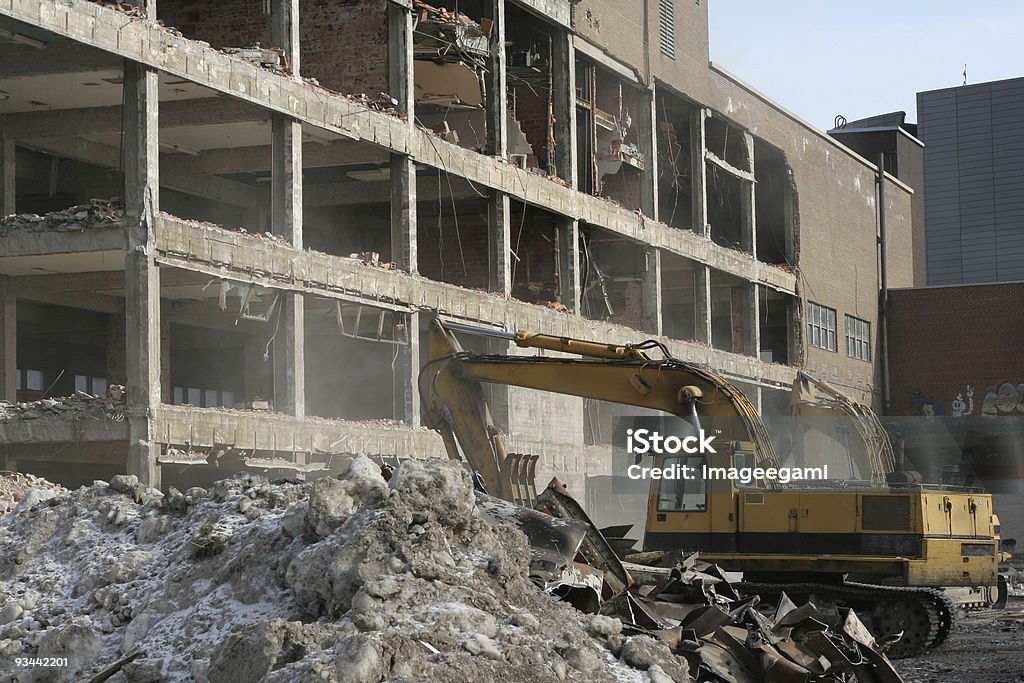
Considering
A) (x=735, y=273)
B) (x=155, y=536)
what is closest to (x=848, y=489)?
(x=155, y=536)

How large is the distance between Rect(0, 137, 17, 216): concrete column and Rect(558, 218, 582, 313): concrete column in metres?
14.7

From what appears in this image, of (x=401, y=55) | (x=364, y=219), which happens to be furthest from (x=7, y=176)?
(x=364, y=219)

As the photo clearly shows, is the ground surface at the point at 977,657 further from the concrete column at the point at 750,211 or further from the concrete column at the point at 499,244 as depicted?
the concrete column at the point at 750,211

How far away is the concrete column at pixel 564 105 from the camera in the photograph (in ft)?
117

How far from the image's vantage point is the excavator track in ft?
53.2

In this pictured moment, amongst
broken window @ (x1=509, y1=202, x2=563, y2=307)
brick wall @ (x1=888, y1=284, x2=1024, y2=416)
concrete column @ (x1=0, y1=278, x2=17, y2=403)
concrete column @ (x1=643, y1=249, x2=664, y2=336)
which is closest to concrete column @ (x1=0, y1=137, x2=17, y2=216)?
concrete column @ (x1=0, y1=278, x2=17, y2=403)

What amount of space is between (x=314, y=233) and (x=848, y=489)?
2337 cm

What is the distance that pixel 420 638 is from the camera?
8531mm

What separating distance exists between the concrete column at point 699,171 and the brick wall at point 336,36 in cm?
1554

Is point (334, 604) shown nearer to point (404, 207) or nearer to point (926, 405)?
point (404, 207)

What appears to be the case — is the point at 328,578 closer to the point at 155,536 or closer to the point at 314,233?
the point at 155,536

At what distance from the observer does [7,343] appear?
25.8 meters

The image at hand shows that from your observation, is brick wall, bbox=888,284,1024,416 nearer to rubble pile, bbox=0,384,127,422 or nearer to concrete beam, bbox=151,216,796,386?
concrete beam, bbox=151,216,796,386

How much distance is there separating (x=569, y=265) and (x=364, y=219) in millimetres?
6088
